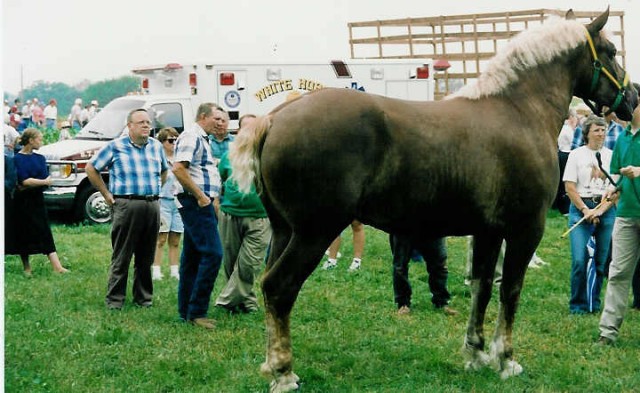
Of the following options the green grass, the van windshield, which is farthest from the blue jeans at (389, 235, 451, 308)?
the van windshield

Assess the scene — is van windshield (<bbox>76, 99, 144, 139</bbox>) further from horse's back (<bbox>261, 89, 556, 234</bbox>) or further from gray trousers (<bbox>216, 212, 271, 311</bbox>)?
horse's back (<bbox>261, 89, 556, 234</bbox>)

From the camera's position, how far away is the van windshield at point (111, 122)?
14820 millimetres

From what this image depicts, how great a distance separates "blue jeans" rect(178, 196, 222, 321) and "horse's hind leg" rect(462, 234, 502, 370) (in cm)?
253

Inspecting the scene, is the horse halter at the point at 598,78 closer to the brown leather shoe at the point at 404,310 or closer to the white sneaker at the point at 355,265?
the brown leather shoe at the point at 404,310

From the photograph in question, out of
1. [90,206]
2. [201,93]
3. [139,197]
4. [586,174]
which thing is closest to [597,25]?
[586,174]

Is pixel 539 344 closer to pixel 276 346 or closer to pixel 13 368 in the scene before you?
pixel 276 346

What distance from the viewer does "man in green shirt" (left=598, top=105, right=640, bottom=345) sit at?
6531mm

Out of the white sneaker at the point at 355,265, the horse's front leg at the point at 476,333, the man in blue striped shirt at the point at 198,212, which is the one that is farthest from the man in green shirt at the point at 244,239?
the horse's front leg at the point at 476,333

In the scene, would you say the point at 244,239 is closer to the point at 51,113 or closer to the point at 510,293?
the point at 510,293

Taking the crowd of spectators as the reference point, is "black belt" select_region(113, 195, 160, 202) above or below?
below

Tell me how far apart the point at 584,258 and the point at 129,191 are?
15.9 feet

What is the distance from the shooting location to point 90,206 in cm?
1433

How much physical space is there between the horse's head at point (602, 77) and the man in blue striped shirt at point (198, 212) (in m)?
3.40

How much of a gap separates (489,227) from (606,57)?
1766 millimetres
